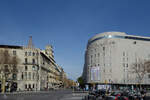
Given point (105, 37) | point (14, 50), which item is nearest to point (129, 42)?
point (105, 37)

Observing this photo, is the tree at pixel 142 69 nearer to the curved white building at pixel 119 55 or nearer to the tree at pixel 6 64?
the curved white building at pixel 119 55

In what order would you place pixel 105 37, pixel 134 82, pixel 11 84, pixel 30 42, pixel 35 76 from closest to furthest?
1. pixel 11 84
2. pixel 35 76
3. pixel 30 42
4. pixel 134 82
5. pixel 105 37

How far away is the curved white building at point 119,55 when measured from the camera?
109 metres

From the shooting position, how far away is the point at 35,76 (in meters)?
84.1

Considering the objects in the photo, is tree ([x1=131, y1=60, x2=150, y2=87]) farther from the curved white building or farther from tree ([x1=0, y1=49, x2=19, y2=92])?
tree ([x1=0, y1=49, x2=19, y2=92])

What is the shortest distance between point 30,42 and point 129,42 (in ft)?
177

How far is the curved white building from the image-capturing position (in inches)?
4304

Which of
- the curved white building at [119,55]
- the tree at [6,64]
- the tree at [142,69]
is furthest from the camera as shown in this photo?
the curved white building at [119,55]

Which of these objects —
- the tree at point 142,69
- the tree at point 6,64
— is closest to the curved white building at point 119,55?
the tree at point 142,69

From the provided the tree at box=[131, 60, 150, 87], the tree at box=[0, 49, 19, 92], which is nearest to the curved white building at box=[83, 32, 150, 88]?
the tree at box=[131, 60, 150, 87]

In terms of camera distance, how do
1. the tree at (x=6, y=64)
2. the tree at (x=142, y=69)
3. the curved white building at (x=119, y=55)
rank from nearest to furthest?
the tree at (x=6, y=64) → the tree at (x=142, y=69) → the curved white building at (x=119, y=55)

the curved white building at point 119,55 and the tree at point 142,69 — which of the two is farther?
the curved white building at point 119,55

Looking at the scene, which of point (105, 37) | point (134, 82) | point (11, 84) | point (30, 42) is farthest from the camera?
point (105, 37)

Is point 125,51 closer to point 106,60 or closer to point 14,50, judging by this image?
point 106,60
